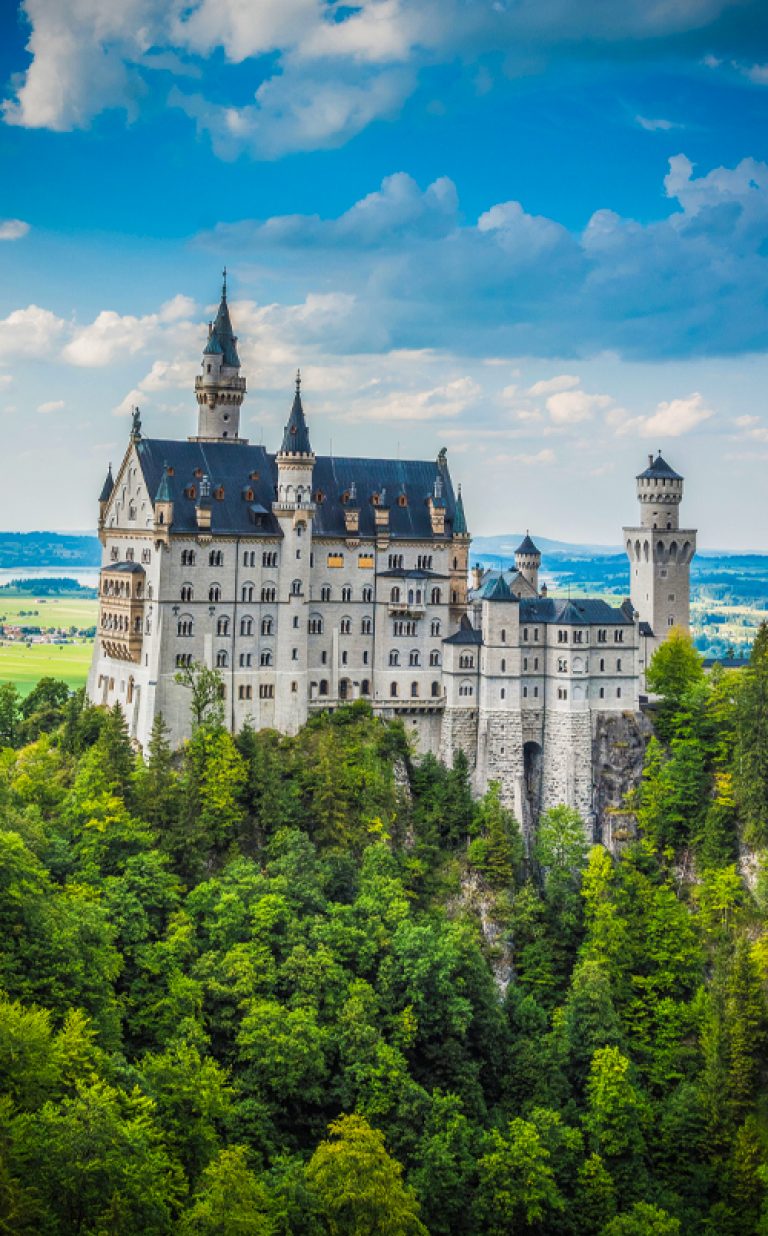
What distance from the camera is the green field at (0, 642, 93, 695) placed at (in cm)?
14600

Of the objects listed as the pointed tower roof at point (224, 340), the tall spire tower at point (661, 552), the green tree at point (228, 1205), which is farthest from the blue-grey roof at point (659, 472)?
the green tree at point (228, 1205)

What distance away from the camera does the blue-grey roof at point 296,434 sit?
10006 centimetres

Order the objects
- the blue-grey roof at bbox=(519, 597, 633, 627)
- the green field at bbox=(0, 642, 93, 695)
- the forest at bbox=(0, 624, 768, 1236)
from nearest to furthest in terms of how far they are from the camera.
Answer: the forest at bbox=(0, 624, 768, 1236), the blue-grey roof at bbox=(519, 597, 633, 627), the green field at bbox=(0, 642, 93, 695)

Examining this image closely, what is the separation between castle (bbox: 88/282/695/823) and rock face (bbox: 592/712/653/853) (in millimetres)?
603

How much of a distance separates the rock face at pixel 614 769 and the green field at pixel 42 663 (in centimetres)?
5279

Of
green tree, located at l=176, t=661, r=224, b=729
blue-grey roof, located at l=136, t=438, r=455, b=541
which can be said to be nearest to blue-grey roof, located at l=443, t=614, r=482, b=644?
blue-grey roof, located at l=136, t=438, r=455, b=541

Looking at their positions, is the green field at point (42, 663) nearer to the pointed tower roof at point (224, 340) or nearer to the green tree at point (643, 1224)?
the pointed tower roof at point (224, 340)

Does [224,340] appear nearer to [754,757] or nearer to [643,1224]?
[754,757]

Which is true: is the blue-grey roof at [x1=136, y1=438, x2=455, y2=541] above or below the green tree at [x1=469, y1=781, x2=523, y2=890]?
above

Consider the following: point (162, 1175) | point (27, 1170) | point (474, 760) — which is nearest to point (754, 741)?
point (474, 760)

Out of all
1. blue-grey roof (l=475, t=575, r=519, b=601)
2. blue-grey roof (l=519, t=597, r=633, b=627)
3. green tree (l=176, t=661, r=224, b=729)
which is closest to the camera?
green tree (l=176, t=661, r=224, b=729)

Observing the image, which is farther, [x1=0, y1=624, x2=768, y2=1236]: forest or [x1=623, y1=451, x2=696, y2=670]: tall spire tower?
[x1=623, y1=451, x2=696, y2=670]: tall spire tower

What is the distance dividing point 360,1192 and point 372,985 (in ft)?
68.3

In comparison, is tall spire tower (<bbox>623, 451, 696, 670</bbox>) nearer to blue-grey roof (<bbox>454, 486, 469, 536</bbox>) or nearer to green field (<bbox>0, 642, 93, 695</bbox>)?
blue-grey roof (<bbox>454, 486, 469, 536</bbox>)
